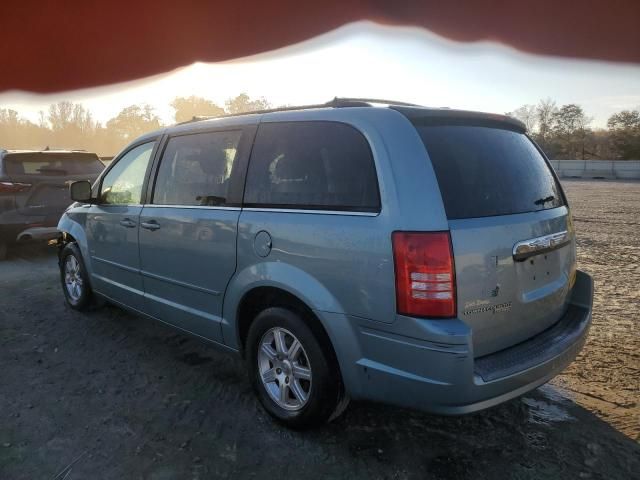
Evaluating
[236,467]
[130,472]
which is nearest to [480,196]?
[236,467]

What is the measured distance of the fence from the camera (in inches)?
1310

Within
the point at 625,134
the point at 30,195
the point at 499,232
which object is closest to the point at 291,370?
the point at 499,232

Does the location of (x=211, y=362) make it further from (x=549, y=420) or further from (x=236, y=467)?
(x=549, y=420)

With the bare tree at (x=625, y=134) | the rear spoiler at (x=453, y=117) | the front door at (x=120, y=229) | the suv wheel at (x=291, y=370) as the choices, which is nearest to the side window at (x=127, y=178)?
the front door at (x=120, y=229)

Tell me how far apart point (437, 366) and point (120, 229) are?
300 cm

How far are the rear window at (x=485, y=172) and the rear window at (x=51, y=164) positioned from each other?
6.92 m

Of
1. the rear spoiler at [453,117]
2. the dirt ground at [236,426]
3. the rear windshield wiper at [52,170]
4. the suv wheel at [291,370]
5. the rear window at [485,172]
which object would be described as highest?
the rear windshield wiper at [52,170]

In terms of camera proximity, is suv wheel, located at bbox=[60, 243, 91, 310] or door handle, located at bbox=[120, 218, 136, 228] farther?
suv wheel, located at bbox=[60, 243, 91, 310]

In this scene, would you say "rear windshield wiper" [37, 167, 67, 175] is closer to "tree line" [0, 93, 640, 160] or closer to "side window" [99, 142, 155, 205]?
"side window" [99, 142, 155, 205]

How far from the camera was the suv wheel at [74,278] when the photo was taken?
487cm

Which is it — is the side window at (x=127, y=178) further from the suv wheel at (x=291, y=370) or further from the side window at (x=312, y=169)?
the suv wheel at (x=291, y=370)

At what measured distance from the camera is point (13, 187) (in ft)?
23.4

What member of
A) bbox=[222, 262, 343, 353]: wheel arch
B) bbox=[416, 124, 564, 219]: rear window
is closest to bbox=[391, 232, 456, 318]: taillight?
bbox=[416, 124, 564, 219]: rear window

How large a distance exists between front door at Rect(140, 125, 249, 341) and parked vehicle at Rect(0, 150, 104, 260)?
447cm
